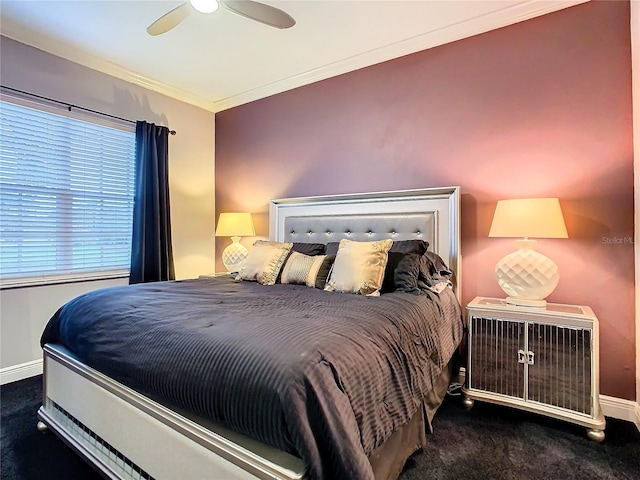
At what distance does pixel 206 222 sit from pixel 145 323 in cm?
287

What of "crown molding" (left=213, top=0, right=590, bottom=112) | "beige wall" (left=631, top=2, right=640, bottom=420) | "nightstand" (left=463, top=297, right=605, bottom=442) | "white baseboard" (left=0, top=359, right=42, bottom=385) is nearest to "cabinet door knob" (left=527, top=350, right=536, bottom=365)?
"nightstand" (left=463, top=297, right=605, bottom=442)

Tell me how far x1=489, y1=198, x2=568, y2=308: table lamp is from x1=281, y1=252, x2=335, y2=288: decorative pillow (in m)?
1.18

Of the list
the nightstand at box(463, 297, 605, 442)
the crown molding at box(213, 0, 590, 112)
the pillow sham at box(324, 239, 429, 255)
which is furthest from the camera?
the pillow sham at box(324, 239, 429, 255)

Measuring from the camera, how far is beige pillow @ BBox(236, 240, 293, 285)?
2.68 m

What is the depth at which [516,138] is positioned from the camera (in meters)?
2.43

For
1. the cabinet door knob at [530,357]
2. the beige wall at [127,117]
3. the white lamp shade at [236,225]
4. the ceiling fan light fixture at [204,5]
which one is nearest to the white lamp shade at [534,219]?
the cabinet door knob at [530,357]

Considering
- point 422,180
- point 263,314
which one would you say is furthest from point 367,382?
point 422,180

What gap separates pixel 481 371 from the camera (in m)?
2.18

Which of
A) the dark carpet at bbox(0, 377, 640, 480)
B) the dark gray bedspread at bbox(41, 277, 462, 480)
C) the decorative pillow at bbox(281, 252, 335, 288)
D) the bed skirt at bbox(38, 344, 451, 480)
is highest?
the decorative pillow at bbox(281, 252, 335, 288)

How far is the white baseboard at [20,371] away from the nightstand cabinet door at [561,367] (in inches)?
145

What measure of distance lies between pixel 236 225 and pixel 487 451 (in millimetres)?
2879

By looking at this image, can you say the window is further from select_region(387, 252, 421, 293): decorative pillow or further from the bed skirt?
select_region(387, 252, 421, 293): decorative pillow

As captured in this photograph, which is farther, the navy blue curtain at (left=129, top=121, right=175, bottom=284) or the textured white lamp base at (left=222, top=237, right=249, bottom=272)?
the textured white lamp base at (left=222, top=237, right=249, bottom=272)

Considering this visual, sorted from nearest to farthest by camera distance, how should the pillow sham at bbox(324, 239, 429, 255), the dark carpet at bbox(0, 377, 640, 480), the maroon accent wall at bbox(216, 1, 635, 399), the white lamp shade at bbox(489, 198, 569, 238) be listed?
the dark carpet at bbox(0, 377, 640, 480)
the white lamp shade at bbox(489, 198, 569, 238)
the maroon accent wall at bbox(216, 1, 635, 399)
the pillow sham at bbox(324, 239, 429, 255)
